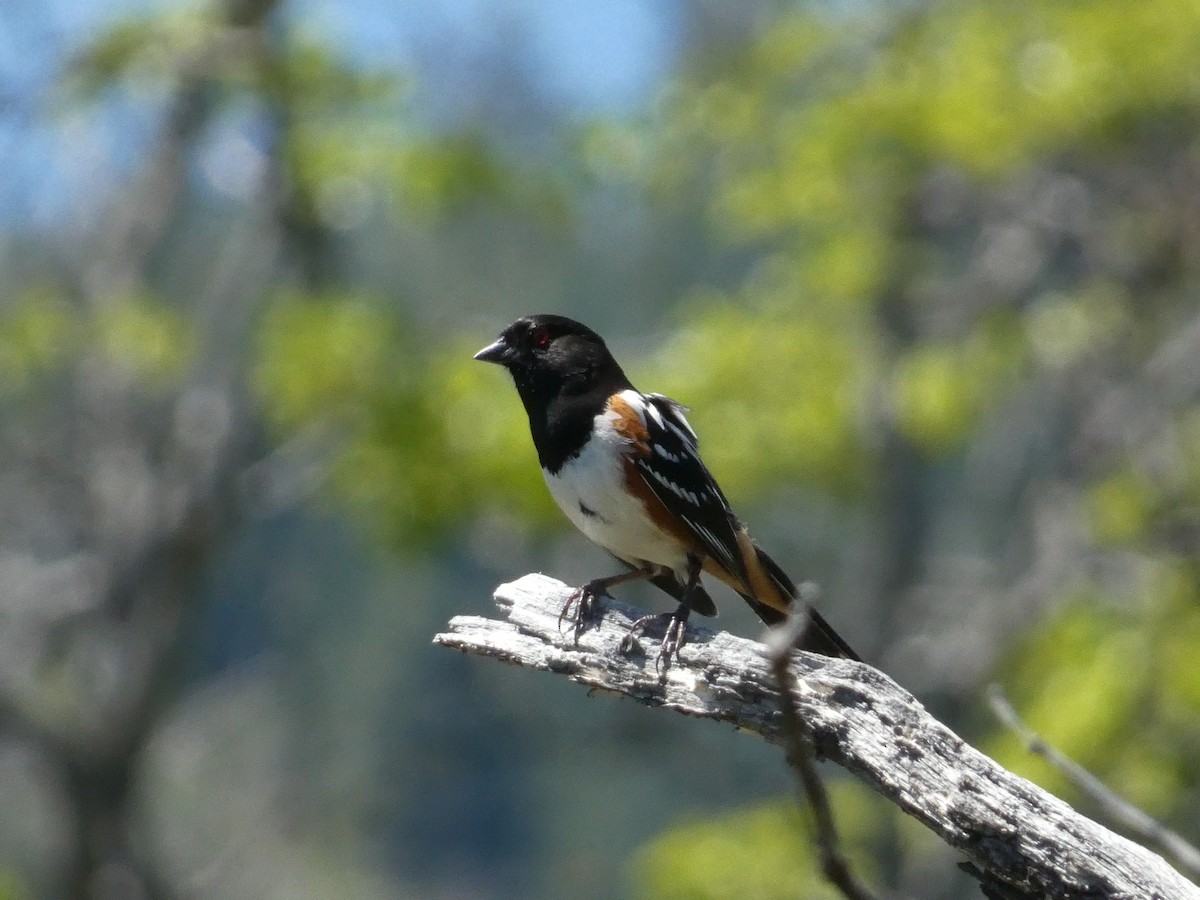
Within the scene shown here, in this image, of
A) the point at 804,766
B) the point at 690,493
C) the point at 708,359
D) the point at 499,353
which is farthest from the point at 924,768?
the point at 708,359

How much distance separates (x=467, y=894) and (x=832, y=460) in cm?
2308

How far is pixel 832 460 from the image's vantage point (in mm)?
10555

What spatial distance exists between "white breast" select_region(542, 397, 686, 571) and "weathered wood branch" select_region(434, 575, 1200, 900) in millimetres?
941

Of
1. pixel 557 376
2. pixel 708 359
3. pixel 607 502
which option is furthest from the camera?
pixel 708 359

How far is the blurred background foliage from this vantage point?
8.90 m

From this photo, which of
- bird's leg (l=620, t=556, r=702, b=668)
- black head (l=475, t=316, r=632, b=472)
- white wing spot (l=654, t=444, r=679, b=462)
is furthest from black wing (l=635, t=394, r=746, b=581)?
bird's leg (l=620, t=556, r=702, b=668)

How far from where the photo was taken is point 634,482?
4238 mm

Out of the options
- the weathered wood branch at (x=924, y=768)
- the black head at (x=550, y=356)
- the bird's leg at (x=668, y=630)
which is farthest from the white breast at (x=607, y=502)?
the weathered wood branch at (x=924, y=768)

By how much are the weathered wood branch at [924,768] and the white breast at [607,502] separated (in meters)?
0.94

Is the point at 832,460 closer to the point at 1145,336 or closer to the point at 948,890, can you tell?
the point at 1145,336

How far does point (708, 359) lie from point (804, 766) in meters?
8.29

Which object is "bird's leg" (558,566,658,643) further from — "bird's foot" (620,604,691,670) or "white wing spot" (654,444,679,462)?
"white wing spot" (654,444,679,462)

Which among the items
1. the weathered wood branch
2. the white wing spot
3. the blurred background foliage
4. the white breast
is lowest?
the weathered wood branch

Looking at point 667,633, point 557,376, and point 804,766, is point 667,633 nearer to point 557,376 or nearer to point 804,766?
point 557,376
